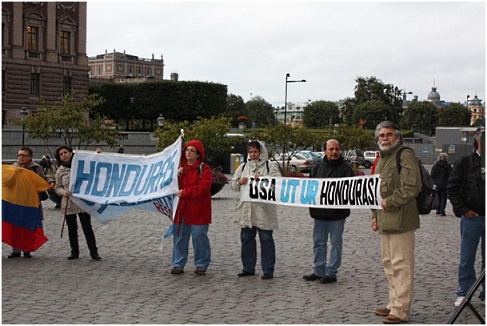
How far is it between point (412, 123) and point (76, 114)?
89.3 metres

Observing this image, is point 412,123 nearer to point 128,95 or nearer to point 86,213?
point 128,95

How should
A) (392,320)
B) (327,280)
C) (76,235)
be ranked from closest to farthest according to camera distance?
(392,320) < (327,280) < (76,235)

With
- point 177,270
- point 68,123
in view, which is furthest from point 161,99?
point 177,270

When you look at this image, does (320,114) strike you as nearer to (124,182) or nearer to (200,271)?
(124,182)

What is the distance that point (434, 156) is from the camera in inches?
2491

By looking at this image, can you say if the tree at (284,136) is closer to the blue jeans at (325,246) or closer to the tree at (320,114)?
→ the blue jeans at (325,246)

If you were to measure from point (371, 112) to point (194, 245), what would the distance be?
9944cm

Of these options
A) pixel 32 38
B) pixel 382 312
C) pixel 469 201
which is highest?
Result: pixel 32 38

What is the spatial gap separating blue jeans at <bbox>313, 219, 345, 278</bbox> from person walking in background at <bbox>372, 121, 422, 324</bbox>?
163cm

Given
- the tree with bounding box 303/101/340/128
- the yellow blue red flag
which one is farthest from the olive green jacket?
the tree with bounding box 303/101/340/128

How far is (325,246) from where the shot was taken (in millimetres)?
9062

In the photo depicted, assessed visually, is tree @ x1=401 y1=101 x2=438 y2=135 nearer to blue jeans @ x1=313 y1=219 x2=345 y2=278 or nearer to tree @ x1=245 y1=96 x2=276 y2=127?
tree @ x1=245 y1=96 x2=276 y2=127

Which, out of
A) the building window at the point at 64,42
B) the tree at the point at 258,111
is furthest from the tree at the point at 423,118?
the building window at the point at 64,42

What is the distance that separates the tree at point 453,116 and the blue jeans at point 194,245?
357 ft
